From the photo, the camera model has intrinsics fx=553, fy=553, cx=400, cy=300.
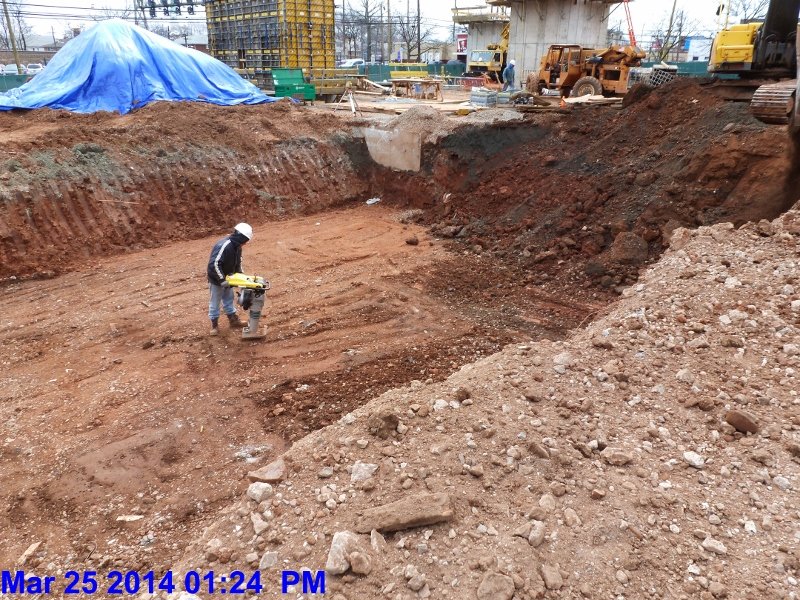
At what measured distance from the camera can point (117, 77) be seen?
14703mm

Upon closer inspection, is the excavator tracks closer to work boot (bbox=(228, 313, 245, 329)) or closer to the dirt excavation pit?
the dirt excavation pit

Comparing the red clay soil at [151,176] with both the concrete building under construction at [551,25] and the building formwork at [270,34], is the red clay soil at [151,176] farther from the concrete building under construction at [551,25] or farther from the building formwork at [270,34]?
the concrete building under construction at [551,25]

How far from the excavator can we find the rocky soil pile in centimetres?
797

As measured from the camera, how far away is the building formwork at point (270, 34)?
22359 mm

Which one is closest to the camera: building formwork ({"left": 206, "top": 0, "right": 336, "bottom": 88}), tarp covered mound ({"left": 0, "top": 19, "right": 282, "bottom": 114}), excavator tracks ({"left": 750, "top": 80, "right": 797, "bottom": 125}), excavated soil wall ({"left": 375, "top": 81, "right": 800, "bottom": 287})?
→ excavator tracks ({"left": 750, "top": 80, "right": 797, "bottom": 125})

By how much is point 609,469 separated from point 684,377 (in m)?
1.31

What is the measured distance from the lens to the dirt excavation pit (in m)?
5.18

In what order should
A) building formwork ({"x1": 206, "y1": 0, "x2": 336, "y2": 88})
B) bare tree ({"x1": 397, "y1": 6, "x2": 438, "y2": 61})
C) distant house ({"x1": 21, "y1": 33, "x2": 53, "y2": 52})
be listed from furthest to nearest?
1. distant house ({"x1": 21, "y1": 33, "x2": 53, "y2": 52})
2. bare tree ({"x1": 397, "y1": 6, "x2": 438, "y2": 61})
3. building formwork ({"x1": 206, "y1": 0, "x2": 336, "y2": 88})

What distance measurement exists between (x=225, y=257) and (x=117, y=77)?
10.9m

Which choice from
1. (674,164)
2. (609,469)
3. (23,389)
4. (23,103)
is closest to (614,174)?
(674,164)

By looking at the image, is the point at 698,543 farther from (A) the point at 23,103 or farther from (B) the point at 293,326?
(A) the point at 23,103

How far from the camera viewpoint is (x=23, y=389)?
6.40 m

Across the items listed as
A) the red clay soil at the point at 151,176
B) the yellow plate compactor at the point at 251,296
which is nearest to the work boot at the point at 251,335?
the yellow plate compactor at the point at 251,296

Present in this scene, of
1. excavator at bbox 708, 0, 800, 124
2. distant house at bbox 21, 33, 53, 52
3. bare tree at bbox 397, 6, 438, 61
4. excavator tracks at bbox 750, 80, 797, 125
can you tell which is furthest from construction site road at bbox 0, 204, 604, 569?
distant house at bbox 21, 33, 53, 52
